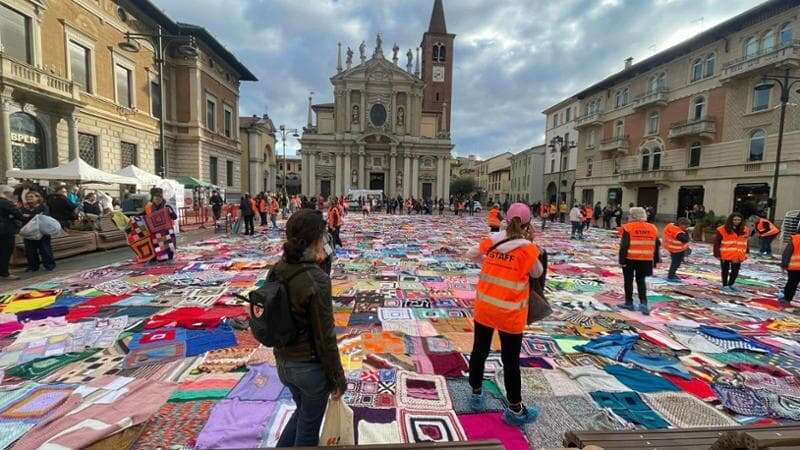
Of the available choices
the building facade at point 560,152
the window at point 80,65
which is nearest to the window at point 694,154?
the building facade at point 560,152

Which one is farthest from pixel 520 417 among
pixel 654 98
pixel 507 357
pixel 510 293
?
pixel 654 98

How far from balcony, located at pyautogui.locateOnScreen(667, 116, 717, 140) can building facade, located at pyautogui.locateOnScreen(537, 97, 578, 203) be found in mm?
12592

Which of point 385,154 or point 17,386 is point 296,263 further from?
point 385,154

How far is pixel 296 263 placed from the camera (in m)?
1.94

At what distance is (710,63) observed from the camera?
27031 millimetres

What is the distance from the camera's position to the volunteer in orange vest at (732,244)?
7277 millimetres

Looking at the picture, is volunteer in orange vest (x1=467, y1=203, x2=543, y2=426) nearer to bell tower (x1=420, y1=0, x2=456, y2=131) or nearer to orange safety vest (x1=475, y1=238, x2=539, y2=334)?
orange safety vest (x1=475, y1=238, x2=539, y2=334)

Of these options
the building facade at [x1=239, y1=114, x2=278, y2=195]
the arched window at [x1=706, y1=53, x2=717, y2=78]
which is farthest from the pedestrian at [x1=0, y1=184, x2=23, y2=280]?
the building facade at [x1=239, y1=114, x2=278, y2=195]

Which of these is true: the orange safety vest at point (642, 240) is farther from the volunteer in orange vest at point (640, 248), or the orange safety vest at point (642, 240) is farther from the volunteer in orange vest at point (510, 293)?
the volunteer in orange vest at point (510, 293)

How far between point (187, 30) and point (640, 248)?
31794mm

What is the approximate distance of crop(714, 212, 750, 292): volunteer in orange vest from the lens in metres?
7.28

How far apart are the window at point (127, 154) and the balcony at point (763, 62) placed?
3848 cm

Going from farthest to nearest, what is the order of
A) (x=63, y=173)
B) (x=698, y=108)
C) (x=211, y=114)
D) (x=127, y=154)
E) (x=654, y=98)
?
(x=211, y=114) < (x=654, y=98) < (x=698, y=108) < (x=127, y=154) < (x=63, y=173)

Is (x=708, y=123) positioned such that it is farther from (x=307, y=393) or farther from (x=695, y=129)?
(x=307, y=393)
